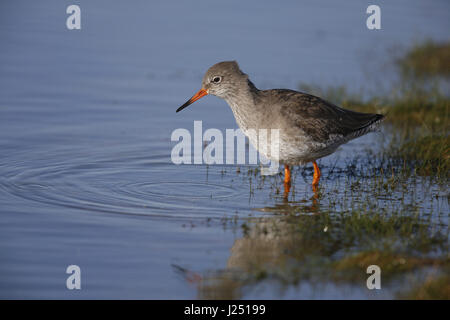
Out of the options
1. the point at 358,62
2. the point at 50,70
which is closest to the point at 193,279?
the point at 50,70

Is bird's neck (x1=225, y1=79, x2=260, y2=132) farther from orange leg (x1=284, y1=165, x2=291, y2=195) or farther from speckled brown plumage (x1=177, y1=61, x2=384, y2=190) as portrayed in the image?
orange leg (x1=284, y1=165, x2=291, y2=195)

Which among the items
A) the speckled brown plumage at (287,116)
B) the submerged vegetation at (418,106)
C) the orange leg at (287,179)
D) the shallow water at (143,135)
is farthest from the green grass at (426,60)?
the orange leg at (287,179)

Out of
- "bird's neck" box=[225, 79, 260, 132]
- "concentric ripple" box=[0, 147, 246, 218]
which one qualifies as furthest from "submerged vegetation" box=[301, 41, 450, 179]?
"concentric ripple" box=[0, 147, 246, 218]

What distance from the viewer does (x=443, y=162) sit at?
9758mm

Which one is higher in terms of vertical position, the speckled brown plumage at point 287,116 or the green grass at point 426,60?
the green grass at point 426,60

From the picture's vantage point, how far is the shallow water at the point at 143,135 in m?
6.52

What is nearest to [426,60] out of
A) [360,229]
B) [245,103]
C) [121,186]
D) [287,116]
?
[287,116]

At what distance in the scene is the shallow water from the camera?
257 inches

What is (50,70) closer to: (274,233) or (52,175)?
(52,175)

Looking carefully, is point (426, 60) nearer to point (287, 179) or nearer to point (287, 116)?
point (287, 179)

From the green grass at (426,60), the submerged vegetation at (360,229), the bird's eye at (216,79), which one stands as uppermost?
the green grass at (426,60)

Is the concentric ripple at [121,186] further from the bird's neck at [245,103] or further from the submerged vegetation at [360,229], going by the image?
the bird's neck at [245,103]

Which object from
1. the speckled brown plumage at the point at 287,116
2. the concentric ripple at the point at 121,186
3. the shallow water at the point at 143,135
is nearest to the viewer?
the shallow water at the point at 143,135
